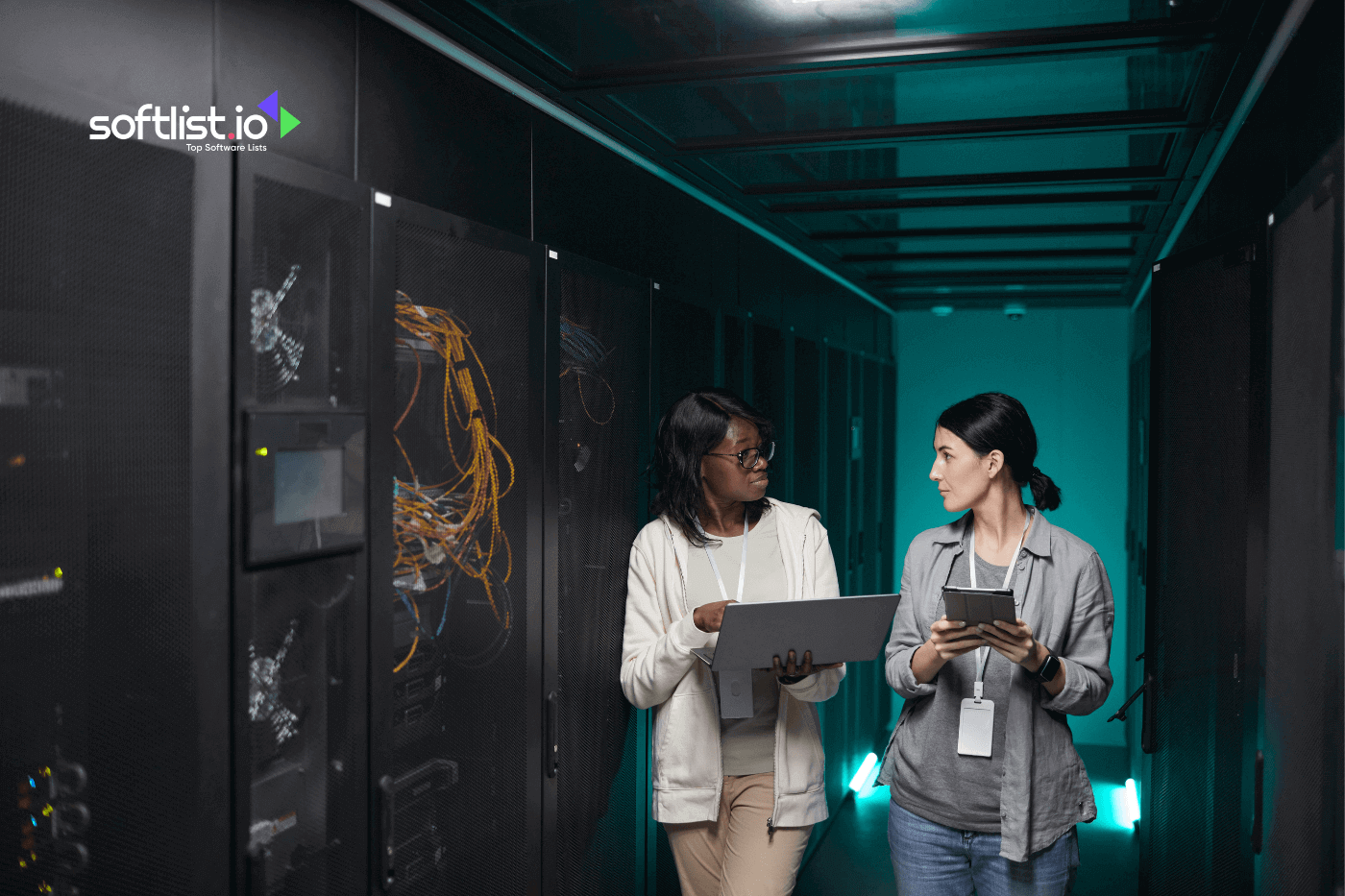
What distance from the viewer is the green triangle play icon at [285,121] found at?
4.83ft

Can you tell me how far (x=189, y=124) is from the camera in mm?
1309

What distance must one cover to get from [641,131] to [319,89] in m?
1.20

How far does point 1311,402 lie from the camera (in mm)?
1546

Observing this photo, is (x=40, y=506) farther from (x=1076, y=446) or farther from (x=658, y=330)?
(x=1076, y=446)

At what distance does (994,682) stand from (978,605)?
0.91ft

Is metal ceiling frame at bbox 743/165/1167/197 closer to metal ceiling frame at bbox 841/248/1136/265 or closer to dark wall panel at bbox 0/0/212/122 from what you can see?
metal ceiling frame at bbox 841/248/1136/265

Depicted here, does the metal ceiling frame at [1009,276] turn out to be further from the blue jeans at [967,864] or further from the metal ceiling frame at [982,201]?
the blue jeans at [967,864]

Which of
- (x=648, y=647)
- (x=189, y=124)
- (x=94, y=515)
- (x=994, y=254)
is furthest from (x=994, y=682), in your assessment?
(x=994, y=254)

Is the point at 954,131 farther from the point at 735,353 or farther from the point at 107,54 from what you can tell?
the point at 107,54

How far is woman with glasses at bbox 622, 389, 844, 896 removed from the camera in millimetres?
2346

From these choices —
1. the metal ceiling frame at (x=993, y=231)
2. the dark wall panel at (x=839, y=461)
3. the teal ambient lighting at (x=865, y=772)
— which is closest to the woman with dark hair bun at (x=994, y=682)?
the metal ceiling frame at (x=993, y=231)

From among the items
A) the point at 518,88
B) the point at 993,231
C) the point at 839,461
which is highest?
the point at 993,231

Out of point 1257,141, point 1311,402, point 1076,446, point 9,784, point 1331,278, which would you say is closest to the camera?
point 9,784

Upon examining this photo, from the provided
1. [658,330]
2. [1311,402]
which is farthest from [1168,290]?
[658,330]
